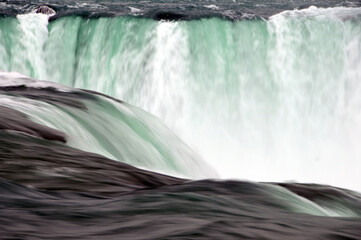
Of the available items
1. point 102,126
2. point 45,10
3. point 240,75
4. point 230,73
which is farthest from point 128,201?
point 45,10

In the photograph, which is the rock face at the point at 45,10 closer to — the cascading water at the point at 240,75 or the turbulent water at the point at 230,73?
the turbulent water at the point at 230,73

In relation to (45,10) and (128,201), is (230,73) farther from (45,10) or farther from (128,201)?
(128,201)

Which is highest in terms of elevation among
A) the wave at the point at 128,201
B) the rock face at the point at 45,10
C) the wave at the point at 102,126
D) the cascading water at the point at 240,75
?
the rock face at the point at 45,10

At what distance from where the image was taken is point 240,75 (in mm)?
25344

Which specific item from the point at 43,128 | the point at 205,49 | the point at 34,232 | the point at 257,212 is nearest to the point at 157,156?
the point at 43,128

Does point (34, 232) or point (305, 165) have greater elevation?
point (305, 165)

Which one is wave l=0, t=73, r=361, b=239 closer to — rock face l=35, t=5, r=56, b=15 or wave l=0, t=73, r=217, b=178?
wave l=0, t=73, r=217, b=178

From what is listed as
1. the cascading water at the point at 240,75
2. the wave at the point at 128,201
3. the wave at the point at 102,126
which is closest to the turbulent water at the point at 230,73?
the cascading water at the point at 240,75

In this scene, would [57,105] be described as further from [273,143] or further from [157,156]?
[273,143]

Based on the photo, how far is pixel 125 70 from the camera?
83.6 ft

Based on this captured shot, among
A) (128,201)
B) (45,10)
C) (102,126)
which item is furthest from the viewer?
(45,10)

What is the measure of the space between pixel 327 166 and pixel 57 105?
1446 cm

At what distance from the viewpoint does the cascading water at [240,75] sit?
24859mm

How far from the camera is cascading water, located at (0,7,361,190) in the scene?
81.6ft
